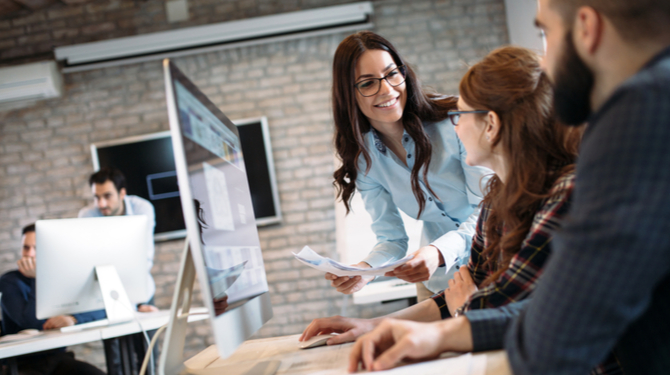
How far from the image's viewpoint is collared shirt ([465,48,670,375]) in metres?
0.47

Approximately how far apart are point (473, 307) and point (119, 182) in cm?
333

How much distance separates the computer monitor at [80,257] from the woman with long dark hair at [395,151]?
1061mm

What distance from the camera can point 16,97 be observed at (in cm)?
400

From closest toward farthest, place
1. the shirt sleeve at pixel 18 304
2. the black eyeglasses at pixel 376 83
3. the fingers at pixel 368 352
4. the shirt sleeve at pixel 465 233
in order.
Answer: the fingers at pixel 368 352
the shirt sleeve at pixel 465 233
the black eyeglasses at pixel 376 83
the shirt sleeve at pixel 18 304

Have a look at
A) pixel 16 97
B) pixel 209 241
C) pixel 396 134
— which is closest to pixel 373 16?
pixel 396 134

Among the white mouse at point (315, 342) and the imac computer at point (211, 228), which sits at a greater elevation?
the imac computer at point (211, 228)

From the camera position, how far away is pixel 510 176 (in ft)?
3.05

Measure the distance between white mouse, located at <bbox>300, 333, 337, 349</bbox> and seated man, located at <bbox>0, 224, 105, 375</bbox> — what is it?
1.72m

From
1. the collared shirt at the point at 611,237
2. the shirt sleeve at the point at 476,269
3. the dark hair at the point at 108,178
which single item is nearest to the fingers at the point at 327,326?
the shirt sleeve at the point at 476,269

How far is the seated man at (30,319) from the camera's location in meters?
2.31

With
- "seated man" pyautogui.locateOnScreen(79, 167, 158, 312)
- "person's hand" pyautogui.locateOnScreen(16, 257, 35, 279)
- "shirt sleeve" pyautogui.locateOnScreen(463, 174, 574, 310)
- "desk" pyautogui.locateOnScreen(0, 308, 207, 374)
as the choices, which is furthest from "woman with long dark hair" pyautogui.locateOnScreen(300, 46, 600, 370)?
"seated man" pyautogui.locateOnScreen(79, 167, 158, 312)

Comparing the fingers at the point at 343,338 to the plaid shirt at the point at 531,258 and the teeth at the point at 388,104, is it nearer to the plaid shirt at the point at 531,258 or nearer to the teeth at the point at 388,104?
the plaid shirt at the point at 531,258

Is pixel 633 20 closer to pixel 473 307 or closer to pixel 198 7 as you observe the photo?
pixel 473 307

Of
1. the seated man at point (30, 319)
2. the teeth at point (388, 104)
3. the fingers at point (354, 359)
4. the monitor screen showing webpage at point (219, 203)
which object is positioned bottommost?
the seated man at point (30, 319)
